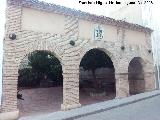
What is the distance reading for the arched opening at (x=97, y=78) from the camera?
16.6m

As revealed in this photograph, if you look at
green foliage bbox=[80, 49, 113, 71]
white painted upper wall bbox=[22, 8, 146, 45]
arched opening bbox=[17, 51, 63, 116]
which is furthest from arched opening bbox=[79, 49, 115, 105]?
white painted upper wall bbox=[22, 8, 146, 45]

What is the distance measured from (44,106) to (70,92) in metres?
2.12

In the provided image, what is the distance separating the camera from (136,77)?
18.1m

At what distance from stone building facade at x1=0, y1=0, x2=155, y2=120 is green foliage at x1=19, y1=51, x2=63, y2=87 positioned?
592cm

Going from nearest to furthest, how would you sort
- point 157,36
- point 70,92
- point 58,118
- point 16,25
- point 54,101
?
point 58,118 < point 16,25 < point 70,92 < point 54,101 < point 157,36

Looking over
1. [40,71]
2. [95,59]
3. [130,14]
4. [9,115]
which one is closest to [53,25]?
[9,115]

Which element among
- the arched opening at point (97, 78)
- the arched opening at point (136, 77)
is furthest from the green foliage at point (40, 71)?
the arched opening at point (136, 77)

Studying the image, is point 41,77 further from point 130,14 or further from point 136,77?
point 130,14

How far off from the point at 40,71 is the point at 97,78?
4.70m

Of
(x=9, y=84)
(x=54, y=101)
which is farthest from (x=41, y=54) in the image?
(x=9, y=84)

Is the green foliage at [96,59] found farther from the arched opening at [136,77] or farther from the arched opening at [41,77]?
the arched opening at [41,77]

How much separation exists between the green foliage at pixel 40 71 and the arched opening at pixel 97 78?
2050mm

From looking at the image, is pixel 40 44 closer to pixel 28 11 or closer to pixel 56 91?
pixel 28 11

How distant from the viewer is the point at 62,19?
11.9 metres
